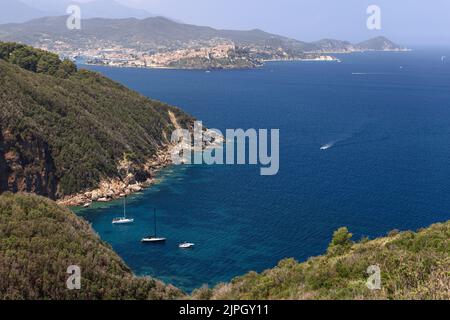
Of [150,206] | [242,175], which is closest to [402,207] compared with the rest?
[242,175]

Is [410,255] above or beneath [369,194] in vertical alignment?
above

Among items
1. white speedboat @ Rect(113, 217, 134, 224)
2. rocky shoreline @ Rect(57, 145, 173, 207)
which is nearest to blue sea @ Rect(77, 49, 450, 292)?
white speedboat @ Rect(113, 217, 134, 224)

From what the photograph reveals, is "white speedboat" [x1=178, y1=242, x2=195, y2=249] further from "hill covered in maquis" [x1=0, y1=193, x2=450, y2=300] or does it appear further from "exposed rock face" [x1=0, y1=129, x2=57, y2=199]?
"exposed rock face" [x1=0, y1=129, x2=57, y2=199]

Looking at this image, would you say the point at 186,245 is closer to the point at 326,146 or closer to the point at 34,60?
the point at 326,146

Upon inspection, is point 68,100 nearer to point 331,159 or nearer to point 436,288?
point 331,159

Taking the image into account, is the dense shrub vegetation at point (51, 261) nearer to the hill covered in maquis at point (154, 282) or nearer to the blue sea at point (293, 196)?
the hill covered in maquis at point (154, 282)

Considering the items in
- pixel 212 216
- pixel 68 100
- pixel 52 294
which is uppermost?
pixel 68 100

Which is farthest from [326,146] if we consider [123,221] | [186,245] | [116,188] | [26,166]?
[26,166]
